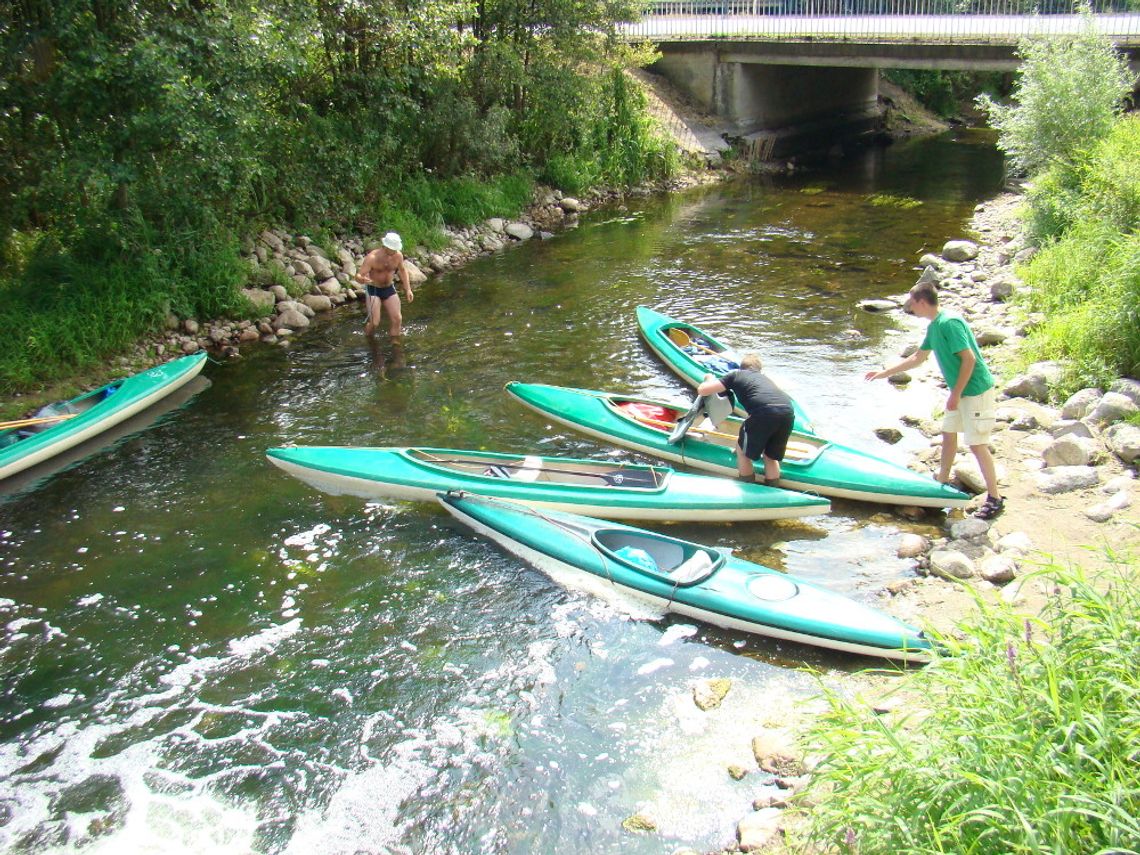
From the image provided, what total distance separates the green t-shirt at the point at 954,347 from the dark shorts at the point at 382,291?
7.63 meters

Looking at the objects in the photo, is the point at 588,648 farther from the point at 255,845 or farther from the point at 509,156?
the point at 509,156

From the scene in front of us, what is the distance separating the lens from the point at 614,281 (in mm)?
15555

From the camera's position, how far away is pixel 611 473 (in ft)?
28.4

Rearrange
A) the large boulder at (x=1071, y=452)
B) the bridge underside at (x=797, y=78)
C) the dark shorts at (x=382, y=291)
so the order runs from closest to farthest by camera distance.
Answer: the large boulder at (x=1071, y=452) < the dark shorts at (x=382, y=291) < the bridge underside at (x=797, y=78)

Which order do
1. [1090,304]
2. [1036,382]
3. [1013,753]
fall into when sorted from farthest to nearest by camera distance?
[1090,304] < [1036,382] < [1013,753]

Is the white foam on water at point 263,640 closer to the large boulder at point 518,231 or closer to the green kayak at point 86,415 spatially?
the green kayak at point 86,415

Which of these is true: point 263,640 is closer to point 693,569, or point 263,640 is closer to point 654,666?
point 654,666

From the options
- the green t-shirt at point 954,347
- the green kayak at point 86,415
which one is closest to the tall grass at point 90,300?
the green kayak at point 86,415

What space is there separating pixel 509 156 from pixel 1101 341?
44.4 feet

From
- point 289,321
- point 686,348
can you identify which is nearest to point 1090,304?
point 686,348

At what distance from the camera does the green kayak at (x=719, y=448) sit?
790 cm

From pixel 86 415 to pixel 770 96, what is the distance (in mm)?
22955

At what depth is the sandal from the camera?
7453 mm

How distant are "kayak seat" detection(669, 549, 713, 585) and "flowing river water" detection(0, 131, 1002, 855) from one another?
35cm
